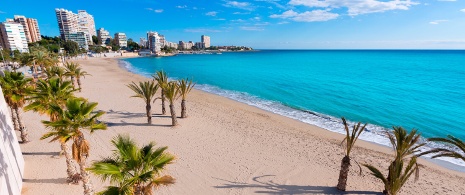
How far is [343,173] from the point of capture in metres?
10.5

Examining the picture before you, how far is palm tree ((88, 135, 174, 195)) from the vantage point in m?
5.76

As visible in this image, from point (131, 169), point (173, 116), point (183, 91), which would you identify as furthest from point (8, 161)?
point (183, 91)

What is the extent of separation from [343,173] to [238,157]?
5895 mm

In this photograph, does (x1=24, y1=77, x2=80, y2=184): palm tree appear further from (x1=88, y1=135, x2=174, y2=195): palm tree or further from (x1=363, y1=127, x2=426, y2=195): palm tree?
(x1=363, y1=127, x2=426, y2=195): palm tree

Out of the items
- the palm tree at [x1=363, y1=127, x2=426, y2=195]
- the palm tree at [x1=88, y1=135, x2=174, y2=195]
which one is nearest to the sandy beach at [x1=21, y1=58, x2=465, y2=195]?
the palm tree at [x1=363, y1=127, x2=426, y2=195]

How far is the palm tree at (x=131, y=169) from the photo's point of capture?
5762 mm

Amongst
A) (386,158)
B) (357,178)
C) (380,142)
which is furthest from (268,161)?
(380,142)

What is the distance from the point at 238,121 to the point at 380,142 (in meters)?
11.3

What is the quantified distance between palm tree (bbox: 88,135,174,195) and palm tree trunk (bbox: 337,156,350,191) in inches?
301

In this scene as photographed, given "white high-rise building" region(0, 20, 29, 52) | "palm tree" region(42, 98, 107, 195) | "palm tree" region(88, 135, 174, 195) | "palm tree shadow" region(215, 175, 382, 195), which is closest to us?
"palm tree" region(88, 135, 174, 195)

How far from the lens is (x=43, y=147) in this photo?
14633 mm

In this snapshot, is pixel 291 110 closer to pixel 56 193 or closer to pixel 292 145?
pixel 292 145

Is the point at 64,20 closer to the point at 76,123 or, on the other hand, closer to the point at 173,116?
the point at 173,116

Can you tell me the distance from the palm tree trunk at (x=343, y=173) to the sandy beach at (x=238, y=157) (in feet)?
1.16
